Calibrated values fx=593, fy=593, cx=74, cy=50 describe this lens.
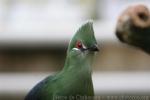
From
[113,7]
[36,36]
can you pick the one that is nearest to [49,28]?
[36,36]

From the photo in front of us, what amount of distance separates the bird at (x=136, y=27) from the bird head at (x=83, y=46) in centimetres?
11

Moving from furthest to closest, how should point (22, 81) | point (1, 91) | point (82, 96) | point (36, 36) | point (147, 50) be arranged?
point (36, 36), point (22, 81), point (1, 91), point (147, 50), point (82, 96)

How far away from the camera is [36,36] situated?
3.60 meters

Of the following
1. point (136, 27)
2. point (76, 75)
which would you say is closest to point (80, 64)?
point (76, 75)

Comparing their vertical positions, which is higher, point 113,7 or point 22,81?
point 113,7

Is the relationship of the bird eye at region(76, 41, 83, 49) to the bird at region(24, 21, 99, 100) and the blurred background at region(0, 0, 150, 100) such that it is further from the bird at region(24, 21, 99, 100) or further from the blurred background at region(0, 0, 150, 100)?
the blurred background at region(0, 0, 150, 100)

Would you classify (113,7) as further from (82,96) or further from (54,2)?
(82,96)

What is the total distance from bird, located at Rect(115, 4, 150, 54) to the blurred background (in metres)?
2.40

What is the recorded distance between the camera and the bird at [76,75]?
A: 646 mm

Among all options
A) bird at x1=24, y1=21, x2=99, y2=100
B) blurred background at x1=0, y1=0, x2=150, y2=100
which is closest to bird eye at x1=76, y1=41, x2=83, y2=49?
bird at x1=24, y1=21, x2=99, y2=100

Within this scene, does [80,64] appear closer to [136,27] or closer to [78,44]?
[78,44]

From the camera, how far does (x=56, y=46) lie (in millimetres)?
3508

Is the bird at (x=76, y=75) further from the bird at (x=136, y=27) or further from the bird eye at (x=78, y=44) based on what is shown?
the bird at (x=136, y=27)

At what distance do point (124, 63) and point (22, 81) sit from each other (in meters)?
0.61
